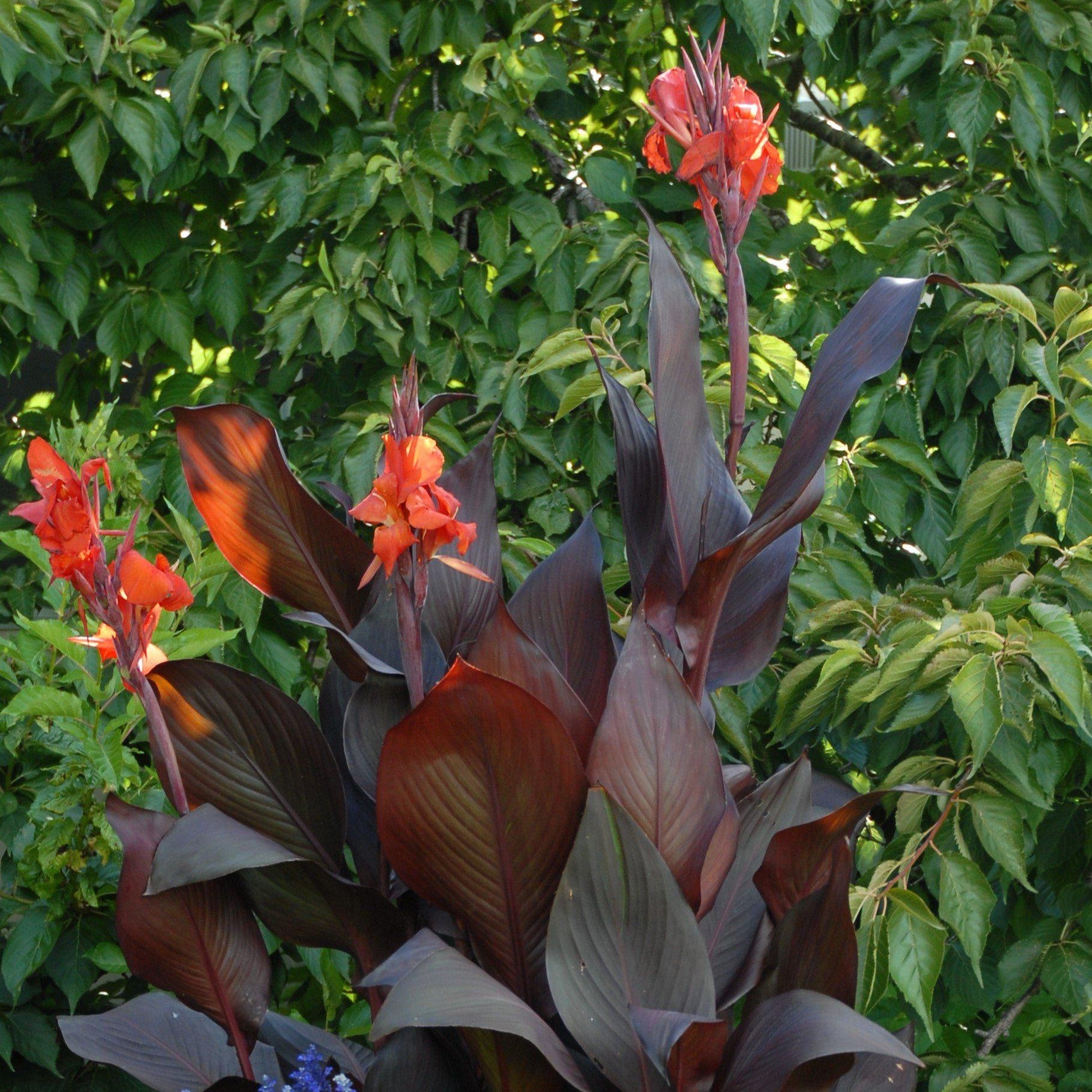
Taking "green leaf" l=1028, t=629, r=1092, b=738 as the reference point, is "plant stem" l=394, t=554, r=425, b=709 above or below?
above

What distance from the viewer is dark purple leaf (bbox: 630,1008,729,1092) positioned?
735mm

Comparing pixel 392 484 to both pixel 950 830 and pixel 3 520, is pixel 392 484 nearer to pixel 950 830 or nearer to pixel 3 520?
pixel 950 830

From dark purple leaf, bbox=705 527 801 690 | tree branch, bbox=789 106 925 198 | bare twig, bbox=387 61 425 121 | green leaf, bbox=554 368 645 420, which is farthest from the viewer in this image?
tree branch, bbox=789 106 925 198

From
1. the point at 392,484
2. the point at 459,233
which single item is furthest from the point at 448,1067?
the point at 459,233

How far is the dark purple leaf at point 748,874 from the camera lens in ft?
3.21

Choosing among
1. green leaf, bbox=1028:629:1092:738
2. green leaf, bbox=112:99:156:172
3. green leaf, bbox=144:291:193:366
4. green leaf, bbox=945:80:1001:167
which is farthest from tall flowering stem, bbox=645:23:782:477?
green leaf, bbox=144:291:193:366

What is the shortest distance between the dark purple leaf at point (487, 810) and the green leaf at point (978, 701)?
45 centimetres

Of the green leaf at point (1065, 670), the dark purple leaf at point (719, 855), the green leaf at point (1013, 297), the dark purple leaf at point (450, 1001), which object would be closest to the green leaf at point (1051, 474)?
the green leaf at point (1013, 297)

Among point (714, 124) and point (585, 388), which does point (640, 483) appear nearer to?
point (714, 124)

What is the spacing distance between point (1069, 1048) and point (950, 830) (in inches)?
24.9

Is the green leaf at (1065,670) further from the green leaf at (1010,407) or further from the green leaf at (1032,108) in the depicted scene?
the green leaf at (1032,108)

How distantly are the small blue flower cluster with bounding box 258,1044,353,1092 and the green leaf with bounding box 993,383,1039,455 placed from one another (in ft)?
3.13

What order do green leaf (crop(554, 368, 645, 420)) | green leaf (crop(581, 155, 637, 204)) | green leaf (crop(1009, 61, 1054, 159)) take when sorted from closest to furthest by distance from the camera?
green leaf (crop(554, 368, 645, 420)) → green leaf (crop(1009, 61, 1054, 159)) → green leaf (crop(581, 155, 637, 204))

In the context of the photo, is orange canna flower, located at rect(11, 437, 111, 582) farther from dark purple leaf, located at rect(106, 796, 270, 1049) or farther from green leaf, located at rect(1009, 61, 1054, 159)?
green leaf, located at rect(1009, 61, 1054, 159)
